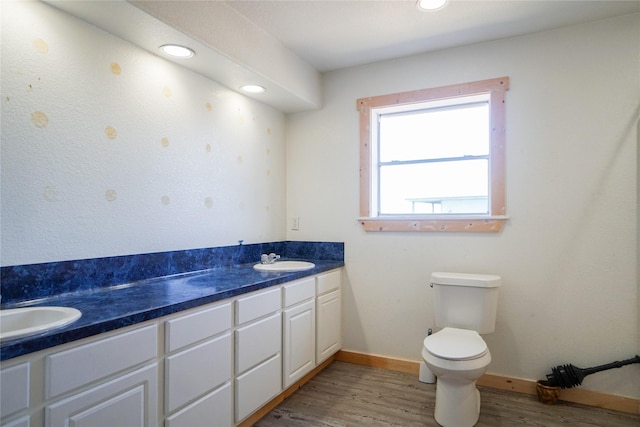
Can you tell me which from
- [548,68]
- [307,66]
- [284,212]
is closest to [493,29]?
[548,68]

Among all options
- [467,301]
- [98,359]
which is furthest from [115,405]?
[467,301]

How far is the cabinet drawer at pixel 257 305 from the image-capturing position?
192 cm

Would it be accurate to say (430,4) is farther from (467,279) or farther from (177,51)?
(467,279)

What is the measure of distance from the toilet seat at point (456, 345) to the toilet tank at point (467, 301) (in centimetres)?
11

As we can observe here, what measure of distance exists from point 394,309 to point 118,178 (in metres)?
2.21

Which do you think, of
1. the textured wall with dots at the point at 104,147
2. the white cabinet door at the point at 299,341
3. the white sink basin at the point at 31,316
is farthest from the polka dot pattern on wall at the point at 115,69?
the white cabinet door at the point at 299,341

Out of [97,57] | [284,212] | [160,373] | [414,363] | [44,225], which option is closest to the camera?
[160,373]

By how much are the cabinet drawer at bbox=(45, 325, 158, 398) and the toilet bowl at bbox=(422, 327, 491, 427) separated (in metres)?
1.50

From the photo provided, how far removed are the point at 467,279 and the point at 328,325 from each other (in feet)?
3.72

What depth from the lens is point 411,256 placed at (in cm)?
289

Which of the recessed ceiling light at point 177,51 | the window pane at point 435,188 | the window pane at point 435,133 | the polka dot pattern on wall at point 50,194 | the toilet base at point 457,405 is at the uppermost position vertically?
the recessed ceiling light at point 177,51

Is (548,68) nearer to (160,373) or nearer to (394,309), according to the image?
(394,309)

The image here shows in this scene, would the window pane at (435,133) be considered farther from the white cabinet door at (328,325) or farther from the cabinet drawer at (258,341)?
the cabinet drawer at (258,341)

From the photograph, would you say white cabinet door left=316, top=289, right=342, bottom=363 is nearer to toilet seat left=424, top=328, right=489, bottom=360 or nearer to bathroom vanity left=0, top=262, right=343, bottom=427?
bathroom vanity left=0, top=262, right=343, bottom=427
